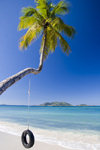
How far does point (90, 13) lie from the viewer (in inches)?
371

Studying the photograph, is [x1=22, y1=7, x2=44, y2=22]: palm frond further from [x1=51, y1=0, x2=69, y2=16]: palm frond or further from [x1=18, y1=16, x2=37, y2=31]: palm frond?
[x1=51, y1=0, x2=69, y2=16]: palm frond

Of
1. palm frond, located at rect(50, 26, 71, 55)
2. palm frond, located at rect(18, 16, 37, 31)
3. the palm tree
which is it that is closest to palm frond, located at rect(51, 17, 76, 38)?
the palm tree

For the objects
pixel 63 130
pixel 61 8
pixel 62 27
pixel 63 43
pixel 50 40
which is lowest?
pixel 63 130

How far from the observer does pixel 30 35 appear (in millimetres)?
4789

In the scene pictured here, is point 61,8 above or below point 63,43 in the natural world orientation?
above

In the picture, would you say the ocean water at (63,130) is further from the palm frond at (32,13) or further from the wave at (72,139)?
the palm frond at (32,13)

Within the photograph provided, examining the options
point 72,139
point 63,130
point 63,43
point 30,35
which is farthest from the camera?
point 63,130

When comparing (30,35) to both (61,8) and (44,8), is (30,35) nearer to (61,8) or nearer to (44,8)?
(44,8)

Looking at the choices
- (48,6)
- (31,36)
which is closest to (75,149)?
(31,36)

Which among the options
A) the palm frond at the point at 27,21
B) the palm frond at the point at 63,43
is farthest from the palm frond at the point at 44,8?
the palm frond at the point at 63,43

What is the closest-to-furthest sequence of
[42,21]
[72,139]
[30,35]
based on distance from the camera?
[42,21]
[30,35]
[72,139]

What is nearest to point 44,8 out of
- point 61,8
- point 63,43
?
point 61,8

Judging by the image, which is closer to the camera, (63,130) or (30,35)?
(30,35)

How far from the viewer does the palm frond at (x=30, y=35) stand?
4.66 metres
